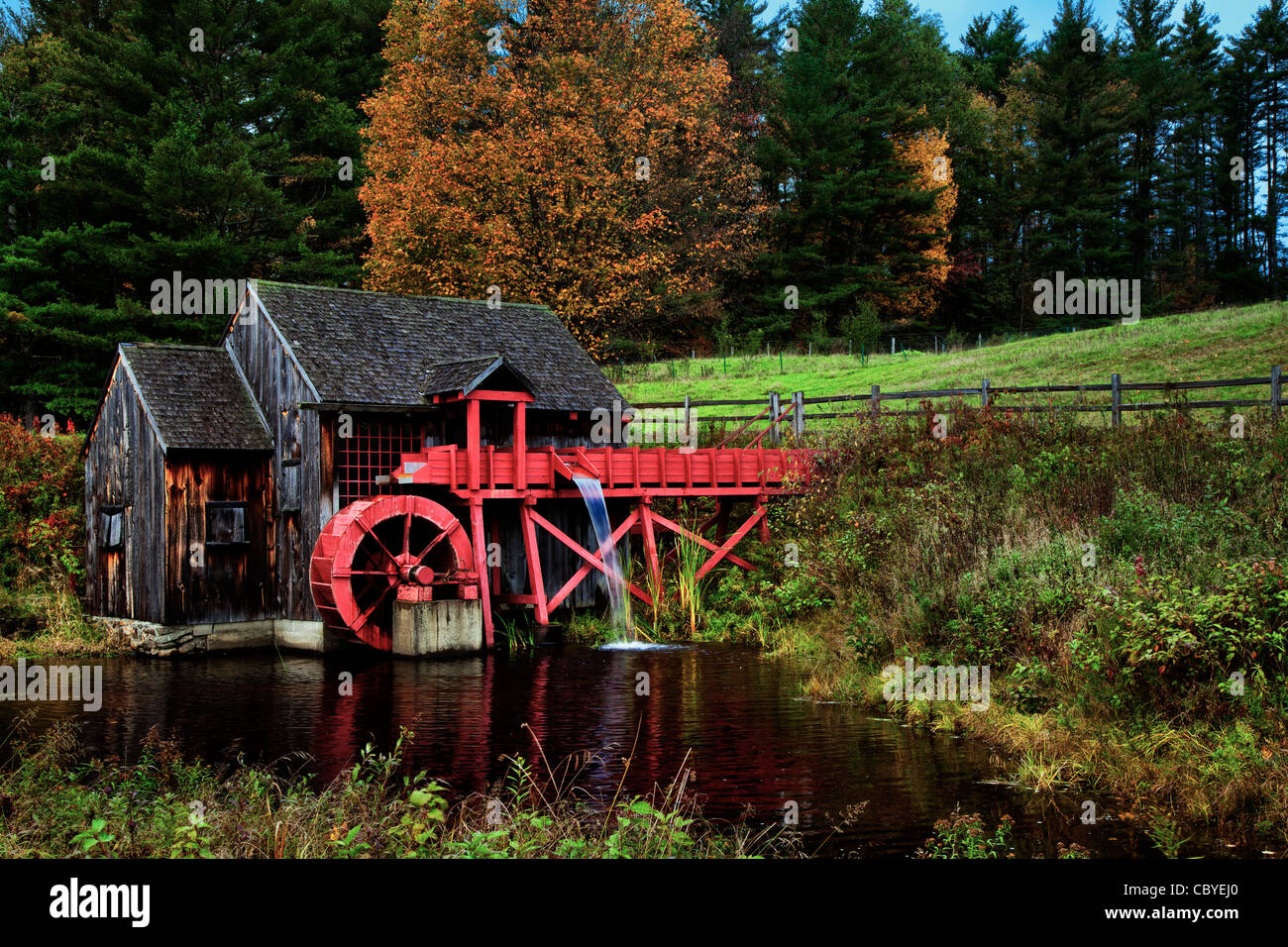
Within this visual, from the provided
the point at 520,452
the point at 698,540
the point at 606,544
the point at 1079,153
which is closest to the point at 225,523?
the point at 520,452

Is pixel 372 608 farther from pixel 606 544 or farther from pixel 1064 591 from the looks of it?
pixel 1064 591

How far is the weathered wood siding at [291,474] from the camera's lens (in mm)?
20219

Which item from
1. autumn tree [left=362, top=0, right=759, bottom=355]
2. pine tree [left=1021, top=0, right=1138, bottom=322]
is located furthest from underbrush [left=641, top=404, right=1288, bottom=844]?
pine tree [left=1021, top=0, right=1138, bottom=322]

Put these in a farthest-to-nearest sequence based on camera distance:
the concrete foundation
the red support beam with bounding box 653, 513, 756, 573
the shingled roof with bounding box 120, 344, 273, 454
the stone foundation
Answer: the red support beam with bounding box 653, 513, 756, 573 → the shingled roof with bounding box 120, 344, 273, 454 → the stone foundation → the concrete foundation

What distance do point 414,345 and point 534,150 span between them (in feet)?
38.0

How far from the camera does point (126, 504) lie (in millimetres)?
20656

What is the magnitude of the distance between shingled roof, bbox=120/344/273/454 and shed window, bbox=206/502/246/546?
108 cm

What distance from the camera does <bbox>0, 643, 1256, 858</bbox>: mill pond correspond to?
942 cm

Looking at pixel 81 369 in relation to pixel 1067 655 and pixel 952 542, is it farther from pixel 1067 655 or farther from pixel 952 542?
pixel 1067 655

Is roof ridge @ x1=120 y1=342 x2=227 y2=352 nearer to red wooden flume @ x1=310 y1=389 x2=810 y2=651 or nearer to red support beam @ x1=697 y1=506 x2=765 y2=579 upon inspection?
red wooden flume @ x1=310 y1=389 x2=810 y2=651

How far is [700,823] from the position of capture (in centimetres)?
885

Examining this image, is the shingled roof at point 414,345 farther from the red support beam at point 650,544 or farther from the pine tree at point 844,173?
the pine tree at point 844,173
